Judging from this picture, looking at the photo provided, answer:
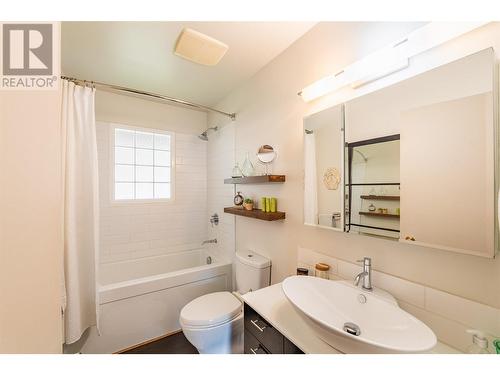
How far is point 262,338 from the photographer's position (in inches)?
36.6

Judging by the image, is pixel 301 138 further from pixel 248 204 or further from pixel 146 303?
pixel 146 303

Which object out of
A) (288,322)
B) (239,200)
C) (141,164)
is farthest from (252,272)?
(141,164)

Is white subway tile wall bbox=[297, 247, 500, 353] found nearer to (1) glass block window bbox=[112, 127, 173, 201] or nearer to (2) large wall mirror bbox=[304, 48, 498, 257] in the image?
(2) large wall mirror bbox=[304, 48, 498, 257]

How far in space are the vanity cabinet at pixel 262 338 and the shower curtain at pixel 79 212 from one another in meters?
1.19

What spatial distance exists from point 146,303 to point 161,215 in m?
1.09

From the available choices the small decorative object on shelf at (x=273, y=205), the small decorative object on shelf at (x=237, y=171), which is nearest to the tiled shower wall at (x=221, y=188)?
the small decorative object on shelf at (x=237, y=171)

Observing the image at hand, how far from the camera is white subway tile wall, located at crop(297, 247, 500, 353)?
70cm

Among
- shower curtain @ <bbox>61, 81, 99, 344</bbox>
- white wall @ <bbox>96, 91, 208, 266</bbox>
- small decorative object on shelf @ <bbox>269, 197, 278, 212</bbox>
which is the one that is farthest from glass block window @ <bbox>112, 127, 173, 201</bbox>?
small decorative object on shelf @ <bbox>269, 197, 278, 212</bbox>

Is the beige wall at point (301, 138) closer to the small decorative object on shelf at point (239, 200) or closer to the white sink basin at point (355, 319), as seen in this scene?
the small decorative object on shelf at point (239, 200)

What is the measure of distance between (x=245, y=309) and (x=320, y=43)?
5.36 feet

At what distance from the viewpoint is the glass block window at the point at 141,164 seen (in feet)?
7.76

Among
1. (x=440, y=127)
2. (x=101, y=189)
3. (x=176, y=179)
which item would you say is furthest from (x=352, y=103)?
(x=101, y=189)
